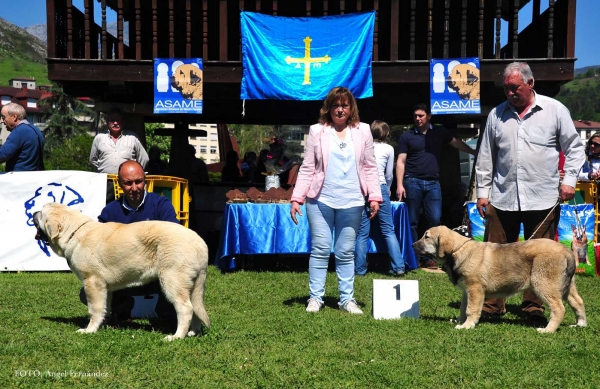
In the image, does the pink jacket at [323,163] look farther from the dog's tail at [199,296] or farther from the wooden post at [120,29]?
the wooden post at [120,29]

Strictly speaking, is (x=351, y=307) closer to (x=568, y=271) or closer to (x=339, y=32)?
(x=568, y=271)

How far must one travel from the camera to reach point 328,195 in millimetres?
5945

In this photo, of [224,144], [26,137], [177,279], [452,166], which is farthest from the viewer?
[224,144]

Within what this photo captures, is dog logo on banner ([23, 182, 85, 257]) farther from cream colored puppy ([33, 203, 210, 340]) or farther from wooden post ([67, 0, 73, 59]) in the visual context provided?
cream colored puppy ([33, 203, 210, 340])

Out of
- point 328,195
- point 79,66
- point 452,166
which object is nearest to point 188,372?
point 328,195

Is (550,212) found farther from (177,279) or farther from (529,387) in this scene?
(177,279)

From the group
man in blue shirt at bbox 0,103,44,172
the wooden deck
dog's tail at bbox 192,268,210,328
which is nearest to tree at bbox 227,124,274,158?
the wooden deck

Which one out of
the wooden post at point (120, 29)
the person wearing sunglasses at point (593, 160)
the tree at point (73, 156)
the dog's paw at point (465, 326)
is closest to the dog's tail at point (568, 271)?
the dog's paw at point (465, 326)

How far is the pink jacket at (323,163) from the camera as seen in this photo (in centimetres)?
594

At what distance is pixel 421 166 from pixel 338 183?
11.3 ft

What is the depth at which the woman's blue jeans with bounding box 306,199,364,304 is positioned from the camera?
599 centimetres

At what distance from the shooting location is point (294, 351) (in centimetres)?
455

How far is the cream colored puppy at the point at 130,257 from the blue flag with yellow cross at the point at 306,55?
225 inches

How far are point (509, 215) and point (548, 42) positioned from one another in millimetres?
5757
